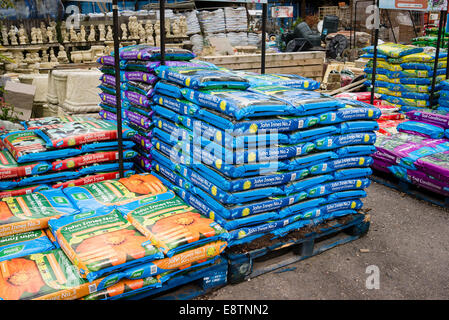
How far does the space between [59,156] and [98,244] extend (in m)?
1.48

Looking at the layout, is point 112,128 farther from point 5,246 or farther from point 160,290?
point 160,290

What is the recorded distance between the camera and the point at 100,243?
288 cm

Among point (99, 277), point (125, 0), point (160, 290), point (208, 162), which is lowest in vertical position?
point (160, 290)

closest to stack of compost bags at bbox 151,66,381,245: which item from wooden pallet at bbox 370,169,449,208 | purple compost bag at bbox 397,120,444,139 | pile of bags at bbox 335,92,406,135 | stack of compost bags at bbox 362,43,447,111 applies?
wooden pallet at bbox 370,169,449,208

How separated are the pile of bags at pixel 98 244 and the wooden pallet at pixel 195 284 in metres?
0.04

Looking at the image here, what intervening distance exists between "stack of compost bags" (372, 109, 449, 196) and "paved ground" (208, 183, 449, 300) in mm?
451

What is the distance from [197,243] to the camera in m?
3.03

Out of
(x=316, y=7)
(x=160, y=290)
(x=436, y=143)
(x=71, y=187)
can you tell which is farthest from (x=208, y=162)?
(x=316, y=7)

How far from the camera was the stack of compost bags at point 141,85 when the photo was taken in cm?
454

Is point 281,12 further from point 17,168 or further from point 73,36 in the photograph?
point 17,168

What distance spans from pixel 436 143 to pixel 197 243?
3.89 m

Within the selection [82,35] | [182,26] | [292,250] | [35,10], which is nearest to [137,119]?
[292,250]

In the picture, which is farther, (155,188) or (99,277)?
(155,188)

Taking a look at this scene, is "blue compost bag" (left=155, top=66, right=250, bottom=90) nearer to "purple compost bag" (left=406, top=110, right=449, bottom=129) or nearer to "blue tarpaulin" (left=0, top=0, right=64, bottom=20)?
"purple compost bag" (left=406, top=110, right=449, bottom=129)
